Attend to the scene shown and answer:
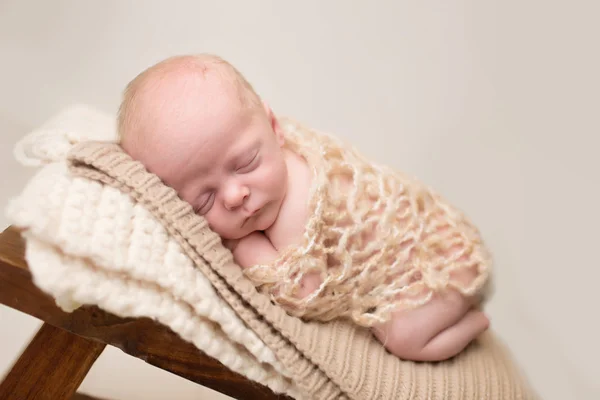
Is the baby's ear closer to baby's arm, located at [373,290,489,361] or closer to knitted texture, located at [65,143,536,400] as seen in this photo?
knitted texture, located at [65,143,536,400]

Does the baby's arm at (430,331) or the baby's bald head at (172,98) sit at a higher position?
the baby's bald head at (172,98)

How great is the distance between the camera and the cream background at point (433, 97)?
3.98 ft

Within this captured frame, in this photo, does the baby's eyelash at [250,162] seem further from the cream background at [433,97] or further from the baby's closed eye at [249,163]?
the cream background at [433,97]

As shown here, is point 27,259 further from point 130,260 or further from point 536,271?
point 536,271

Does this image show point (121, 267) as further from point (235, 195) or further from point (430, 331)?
point (430, 331)

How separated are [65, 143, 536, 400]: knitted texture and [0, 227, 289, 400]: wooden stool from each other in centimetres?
7

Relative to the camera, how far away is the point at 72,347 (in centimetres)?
82

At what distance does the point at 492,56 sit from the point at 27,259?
1.19m

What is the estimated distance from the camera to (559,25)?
4.18 ft

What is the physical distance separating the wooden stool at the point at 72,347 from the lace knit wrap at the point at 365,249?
0.47ft

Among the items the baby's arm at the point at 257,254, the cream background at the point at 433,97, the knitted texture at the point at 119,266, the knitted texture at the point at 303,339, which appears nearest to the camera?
the knitted texture at the point at 119,266

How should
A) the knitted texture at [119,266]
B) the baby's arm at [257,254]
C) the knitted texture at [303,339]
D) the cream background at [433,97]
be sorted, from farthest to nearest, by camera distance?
1. the cream background at [433,97]
2. the baby's arm at [257,254]
3. the knitted texture at [303,339]
4. the knitted texture at [119,266]

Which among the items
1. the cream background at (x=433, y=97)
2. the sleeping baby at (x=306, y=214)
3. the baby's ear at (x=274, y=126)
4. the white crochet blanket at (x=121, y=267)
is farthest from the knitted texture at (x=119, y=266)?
the cream background at (x=433, y=97)

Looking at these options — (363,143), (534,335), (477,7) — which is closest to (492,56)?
(477,7)
